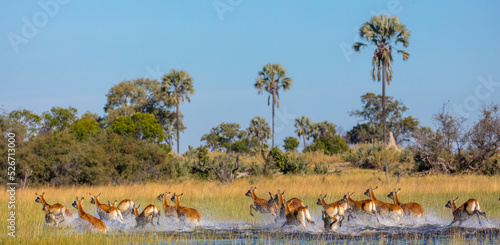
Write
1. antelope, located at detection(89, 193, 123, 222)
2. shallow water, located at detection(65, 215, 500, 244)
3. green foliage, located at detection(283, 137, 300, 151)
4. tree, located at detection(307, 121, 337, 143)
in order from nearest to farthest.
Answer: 1. shallow water, located at detection(65, 215, 500, 244)
2. antelope, located at detection(89, 193, 123, 222)
3. green foliage, located at detection(283, 137, 300, 151)
4. tree, located at detection(307, 121, 337, 143)

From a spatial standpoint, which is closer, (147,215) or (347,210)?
(147,215)

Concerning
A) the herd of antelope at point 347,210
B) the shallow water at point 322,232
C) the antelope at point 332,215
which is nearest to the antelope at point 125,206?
the shallow water at point 322,232

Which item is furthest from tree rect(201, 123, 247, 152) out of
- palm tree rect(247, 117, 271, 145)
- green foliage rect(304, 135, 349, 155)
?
green foliage rect(304, 135, 349, 155)

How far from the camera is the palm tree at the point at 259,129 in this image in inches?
3268

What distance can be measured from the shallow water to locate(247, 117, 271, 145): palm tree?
2692 inches

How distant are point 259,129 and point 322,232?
70701mm

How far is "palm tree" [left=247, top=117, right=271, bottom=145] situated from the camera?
83.0 meters

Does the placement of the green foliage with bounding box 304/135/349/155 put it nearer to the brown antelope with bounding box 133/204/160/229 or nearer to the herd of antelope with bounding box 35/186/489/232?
the herd of antelope with bounding box 35/186/489/232

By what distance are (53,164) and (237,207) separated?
44.6 feet

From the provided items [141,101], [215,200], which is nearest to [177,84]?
[141,101]

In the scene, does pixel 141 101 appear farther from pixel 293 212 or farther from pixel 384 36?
pixel 293 212

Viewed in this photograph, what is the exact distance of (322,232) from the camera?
1238 cm

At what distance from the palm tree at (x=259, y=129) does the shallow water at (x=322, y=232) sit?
6837 centimetres

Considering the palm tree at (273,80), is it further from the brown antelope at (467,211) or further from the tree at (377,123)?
the brown antelope at (467,211)
